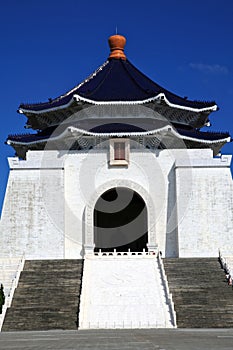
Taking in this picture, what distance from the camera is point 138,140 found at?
96.2 ft

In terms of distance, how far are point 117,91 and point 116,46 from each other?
16.5 ft

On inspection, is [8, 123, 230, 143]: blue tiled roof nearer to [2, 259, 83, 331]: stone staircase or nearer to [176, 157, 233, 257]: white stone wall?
[176, 157, 233, 257]: white stone wall

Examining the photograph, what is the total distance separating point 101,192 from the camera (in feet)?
93.7

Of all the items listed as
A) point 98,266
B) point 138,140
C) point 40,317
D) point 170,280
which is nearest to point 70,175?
point 138,140

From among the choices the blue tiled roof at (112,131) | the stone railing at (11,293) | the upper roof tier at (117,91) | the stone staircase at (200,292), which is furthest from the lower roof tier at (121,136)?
the stone railing at (11,293)

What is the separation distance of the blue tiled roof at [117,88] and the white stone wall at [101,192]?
261 centimetres

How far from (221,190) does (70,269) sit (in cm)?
769

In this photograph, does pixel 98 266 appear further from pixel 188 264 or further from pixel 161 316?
pixel 161 316

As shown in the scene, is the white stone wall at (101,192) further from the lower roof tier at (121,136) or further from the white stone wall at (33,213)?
the lower roof tier at (121,136)

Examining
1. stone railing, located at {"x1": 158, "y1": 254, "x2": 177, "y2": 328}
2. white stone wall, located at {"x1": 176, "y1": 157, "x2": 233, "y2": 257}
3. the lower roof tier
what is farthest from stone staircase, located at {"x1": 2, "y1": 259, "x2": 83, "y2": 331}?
the lower roof tier

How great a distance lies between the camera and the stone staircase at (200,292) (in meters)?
19.0

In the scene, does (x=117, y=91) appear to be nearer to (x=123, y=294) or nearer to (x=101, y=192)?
(x=101, y=192)

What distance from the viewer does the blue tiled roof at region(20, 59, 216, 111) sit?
29.8 m

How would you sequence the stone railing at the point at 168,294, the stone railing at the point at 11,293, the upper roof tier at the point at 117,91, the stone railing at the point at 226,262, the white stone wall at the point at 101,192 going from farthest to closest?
the upper roof tier at the point at 117,91
the white stone wall at the point at 101,192
the stone railing at the point at 226,262
the stone railing at the point at 11,293
the stone railing at the point at 168,294
